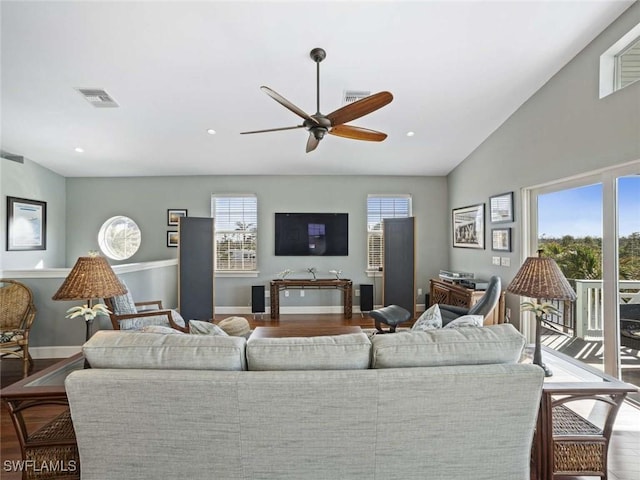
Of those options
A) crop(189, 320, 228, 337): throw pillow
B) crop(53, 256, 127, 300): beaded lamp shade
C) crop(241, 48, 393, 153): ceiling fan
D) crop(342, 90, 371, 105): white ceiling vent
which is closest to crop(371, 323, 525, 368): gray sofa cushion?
crop(189, 320, 228, 337): throw pillow

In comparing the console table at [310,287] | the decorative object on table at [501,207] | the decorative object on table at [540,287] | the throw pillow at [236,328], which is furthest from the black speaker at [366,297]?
the decorative object on table at [540,287]

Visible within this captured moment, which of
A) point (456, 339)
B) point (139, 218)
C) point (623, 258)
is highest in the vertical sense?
point (139, 218)

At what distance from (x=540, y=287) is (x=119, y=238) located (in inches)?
257

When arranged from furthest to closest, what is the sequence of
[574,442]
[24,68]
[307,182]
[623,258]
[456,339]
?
[307,182] < [24,68] < [623,258] < [574,442] < [456,339]

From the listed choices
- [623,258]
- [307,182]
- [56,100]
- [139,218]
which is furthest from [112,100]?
[623,258]

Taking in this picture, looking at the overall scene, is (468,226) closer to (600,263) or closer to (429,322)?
(600,263)

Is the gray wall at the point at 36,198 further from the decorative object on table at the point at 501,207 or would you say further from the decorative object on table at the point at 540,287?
the decorative object on table at the point at 501,207

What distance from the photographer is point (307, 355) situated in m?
1.33

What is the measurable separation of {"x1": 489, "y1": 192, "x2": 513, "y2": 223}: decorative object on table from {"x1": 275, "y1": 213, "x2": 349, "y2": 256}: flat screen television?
2.43 m

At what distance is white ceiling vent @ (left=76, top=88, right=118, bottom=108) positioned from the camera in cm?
301

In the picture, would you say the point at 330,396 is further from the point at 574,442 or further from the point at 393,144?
the point at 393,144

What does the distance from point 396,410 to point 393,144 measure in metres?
3.84

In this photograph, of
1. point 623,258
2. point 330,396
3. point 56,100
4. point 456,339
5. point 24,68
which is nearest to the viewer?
point 330,396

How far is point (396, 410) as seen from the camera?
49.3 inches
